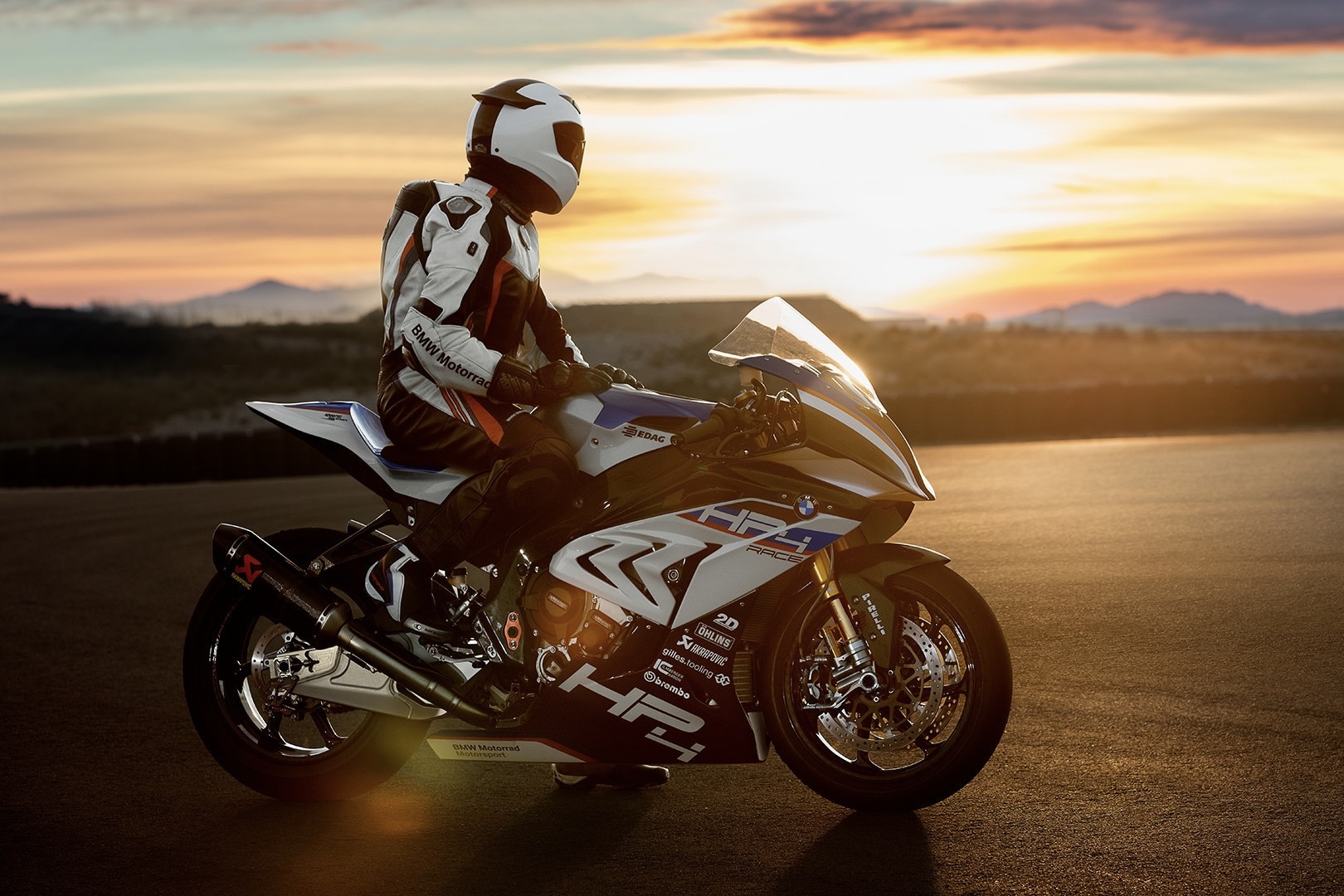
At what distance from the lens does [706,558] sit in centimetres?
475

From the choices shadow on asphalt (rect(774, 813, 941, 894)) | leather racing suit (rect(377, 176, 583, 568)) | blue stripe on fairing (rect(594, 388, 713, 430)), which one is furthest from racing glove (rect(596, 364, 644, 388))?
shadow on asphalt (rect(774, 813, 941, 894))

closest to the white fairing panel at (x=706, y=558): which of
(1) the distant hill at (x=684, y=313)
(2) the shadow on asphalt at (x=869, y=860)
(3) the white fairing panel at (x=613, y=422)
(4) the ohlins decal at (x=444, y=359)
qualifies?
(3) the white fairing panel at (x=613, y=422)

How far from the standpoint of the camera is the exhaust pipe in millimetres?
4926

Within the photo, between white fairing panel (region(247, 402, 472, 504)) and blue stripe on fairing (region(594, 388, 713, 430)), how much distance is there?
57cm

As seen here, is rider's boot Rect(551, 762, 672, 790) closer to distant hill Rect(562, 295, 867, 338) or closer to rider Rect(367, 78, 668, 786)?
rider Rect(367, 78, 668, 786)

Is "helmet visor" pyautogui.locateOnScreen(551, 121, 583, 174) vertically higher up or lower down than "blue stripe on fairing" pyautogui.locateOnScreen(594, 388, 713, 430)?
higher up

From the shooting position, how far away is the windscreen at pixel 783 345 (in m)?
4.84

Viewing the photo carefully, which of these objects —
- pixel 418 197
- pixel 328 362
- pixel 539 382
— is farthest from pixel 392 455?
pixel 328 362

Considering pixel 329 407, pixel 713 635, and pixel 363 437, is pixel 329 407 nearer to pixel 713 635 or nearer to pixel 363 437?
pixel 363 437

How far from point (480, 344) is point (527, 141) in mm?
757

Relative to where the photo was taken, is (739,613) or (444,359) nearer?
(739,613)

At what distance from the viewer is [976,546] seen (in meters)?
11.4

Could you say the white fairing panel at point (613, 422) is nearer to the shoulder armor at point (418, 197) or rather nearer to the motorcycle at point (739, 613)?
the motorcycle at point (739, 613)

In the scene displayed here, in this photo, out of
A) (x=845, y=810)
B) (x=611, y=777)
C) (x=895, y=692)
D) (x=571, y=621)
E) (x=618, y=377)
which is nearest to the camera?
(x=895, y=692)
